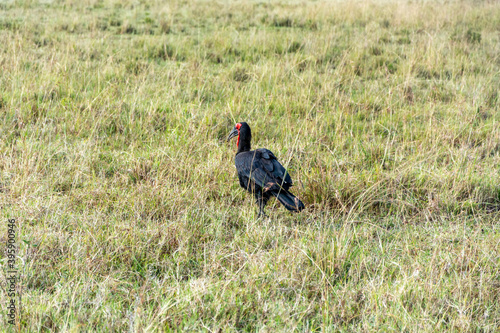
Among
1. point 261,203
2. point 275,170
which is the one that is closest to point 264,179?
point 275,170

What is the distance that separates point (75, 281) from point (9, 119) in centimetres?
280

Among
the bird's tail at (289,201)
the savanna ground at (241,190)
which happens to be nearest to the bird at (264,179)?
the bird's tail at (289,201)

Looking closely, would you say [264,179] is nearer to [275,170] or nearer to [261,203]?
[275,170]

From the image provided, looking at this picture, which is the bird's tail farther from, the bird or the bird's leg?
the bird's leg

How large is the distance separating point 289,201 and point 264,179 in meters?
0.29

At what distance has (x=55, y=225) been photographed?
3.07 metres

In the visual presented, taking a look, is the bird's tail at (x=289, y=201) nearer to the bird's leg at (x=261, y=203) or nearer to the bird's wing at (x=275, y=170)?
the bird's wing at (x=275, y=170)

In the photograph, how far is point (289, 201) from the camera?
10.8 feet

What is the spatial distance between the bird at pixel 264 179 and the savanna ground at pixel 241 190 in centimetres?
15

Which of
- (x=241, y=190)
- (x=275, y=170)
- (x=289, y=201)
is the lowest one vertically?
(x=241, y=190)

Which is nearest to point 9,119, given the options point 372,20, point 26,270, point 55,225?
point 55,225

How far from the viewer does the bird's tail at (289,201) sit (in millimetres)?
3232

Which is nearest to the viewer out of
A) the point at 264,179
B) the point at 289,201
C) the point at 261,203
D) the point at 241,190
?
the point at 289,201

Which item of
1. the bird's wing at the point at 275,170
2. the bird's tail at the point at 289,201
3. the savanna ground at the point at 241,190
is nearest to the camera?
the savanna ground at the point at 241,190
